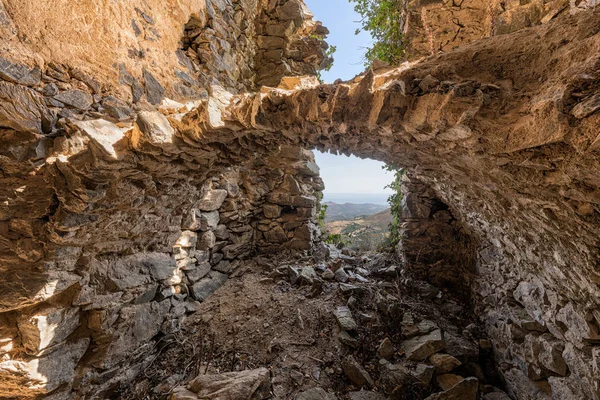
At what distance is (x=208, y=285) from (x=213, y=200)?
1505 millimetres

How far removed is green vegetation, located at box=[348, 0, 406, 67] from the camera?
14.9 feet

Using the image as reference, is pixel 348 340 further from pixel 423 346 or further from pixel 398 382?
pixel 423 346

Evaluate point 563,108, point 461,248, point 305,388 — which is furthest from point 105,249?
point 461,248

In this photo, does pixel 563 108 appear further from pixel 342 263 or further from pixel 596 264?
pixel 342 263

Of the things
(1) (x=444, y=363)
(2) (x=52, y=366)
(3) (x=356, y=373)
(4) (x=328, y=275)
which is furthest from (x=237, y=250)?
(1) (x=444, y=363)

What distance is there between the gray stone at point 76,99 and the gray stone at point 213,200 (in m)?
2.11

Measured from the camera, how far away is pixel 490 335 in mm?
3328

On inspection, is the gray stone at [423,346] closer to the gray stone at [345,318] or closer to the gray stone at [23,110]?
the gray stone at [345,318]

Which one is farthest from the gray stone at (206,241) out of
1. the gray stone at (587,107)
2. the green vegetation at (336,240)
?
the gray stone at (587,107)

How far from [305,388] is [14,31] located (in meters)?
4.20

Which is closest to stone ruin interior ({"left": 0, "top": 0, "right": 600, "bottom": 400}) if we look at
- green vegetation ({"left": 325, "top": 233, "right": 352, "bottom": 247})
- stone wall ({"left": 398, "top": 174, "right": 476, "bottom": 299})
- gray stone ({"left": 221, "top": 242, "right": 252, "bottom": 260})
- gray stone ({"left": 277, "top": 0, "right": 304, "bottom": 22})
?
stone wall ({"left": 398, "top": 174, "right": 476, "bottom": 299})

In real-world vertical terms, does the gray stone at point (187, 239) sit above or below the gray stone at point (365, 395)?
above

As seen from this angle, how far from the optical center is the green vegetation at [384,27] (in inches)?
179

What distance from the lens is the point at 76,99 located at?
2260mm
